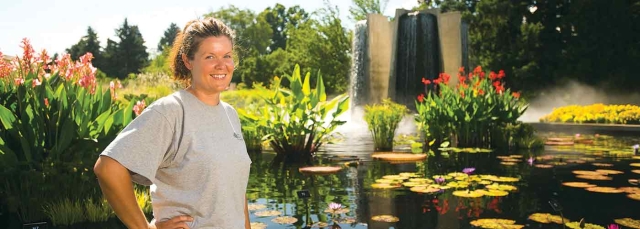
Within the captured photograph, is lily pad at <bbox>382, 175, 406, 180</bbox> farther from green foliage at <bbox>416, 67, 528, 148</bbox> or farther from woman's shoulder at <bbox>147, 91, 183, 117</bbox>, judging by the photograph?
woman's shoulder at <bbox>147, 91, 183, 117</bbox>

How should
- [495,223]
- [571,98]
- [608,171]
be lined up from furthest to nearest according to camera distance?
[571,98]
[608,171]
[495,223]

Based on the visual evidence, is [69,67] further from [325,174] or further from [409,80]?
[409,80]

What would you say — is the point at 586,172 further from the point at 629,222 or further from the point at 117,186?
the point at 117,186

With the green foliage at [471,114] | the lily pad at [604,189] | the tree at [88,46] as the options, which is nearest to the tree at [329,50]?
the green foliage at [471,114]

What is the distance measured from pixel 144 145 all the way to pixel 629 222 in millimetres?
3539

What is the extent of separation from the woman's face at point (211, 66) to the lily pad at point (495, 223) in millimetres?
2555

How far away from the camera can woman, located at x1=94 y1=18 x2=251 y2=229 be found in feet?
4.30

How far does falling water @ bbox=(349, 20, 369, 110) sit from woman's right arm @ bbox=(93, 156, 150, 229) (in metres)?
18.1

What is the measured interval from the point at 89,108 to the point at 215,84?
293cm

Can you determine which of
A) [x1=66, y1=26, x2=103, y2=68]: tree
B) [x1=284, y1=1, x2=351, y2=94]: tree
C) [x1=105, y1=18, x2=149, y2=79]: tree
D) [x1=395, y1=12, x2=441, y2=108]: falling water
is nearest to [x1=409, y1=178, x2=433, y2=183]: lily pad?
[x1=395, y1=12, x2=441, y2=108]: falling water

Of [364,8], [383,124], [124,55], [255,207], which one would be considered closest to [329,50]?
[364,8]

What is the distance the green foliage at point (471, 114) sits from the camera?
338 inches

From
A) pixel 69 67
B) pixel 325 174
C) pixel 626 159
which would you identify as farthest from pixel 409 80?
pixel 69 67

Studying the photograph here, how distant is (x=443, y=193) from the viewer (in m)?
4.74
